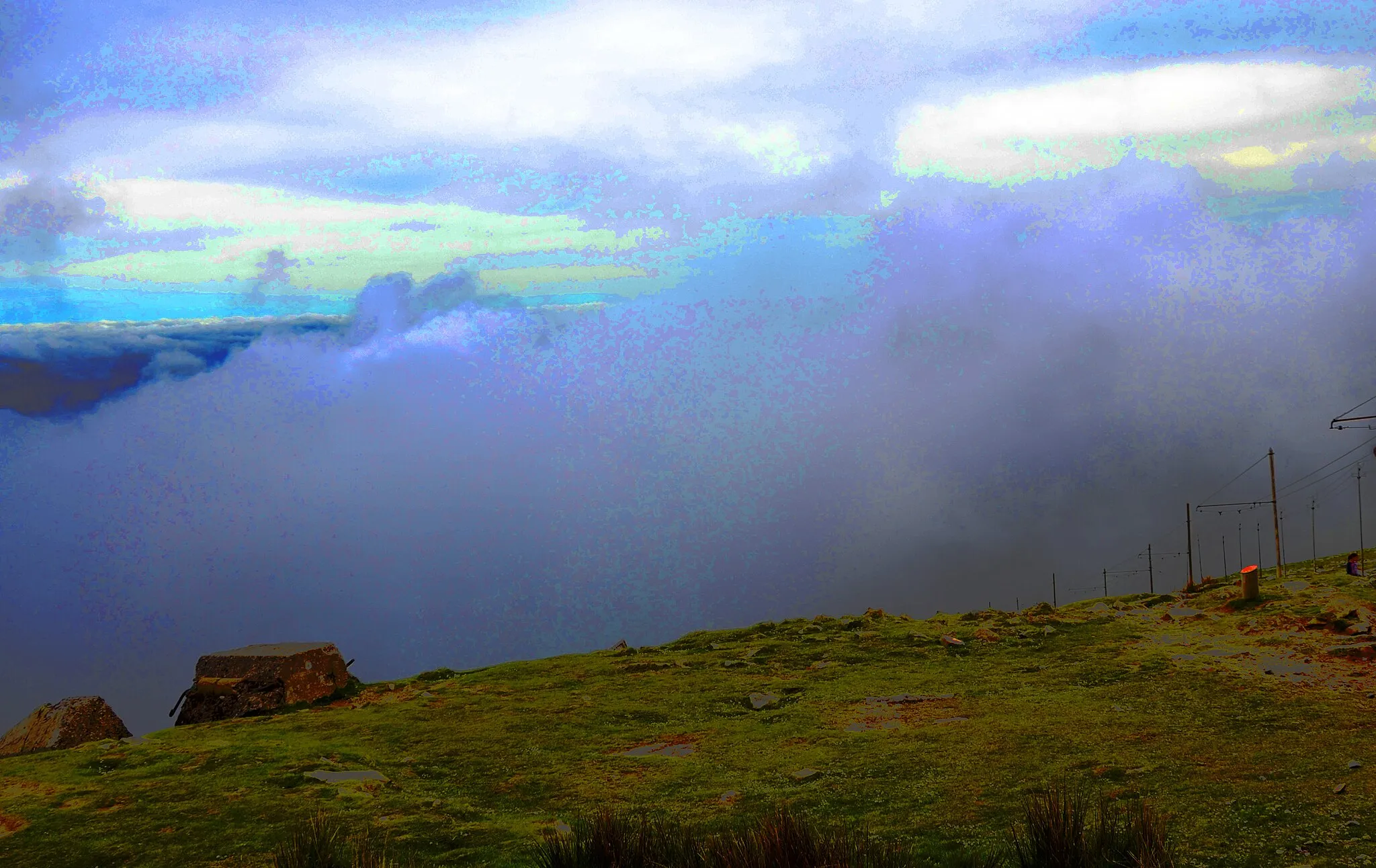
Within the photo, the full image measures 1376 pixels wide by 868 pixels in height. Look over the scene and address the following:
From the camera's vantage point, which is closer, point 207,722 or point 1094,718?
point 1094,718

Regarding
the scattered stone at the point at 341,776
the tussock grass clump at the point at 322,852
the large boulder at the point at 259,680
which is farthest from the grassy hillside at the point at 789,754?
the tussock grass clump at the point at 322,852

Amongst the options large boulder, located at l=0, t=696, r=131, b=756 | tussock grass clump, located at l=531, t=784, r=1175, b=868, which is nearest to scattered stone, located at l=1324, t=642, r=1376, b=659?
tussock grass clump, located at l=531, t=784, r=1175, b=868

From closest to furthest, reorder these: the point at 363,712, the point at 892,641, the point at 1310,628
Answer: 1. the point at 363,712
2. the point at 1310,628
3. the point at 892,641

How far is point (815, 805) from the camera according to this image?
1084 centimetres

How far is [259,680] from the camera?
1939cm

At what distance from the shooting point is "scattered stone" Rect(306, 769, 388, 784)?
42.6ft

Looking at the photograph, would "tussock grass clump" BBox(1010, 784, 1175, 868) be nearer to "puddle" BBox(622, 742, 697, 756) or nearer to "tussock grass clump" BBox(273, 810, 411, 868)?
"tussock grass clump" BBox(273, 810, 411, 868)

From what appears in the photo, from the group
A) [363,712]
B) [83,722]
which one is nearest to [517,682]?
[363,712]

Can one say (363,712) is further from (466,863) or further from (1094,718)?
(1094,718)

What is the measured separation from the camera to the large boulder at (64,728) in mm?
16141

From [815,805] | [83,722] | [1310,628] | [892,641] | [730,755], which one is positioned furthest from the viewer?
[892,641]

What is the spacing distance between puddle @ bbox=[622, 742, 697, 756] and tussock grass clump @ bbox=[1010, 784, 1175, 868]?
6.96m

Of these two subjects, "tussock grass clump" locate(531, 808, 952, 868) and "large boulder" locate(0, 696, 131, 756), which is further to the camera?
"large boulder" locate(0, 696, 131, 756)

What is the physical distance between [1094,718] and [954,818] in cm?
569
